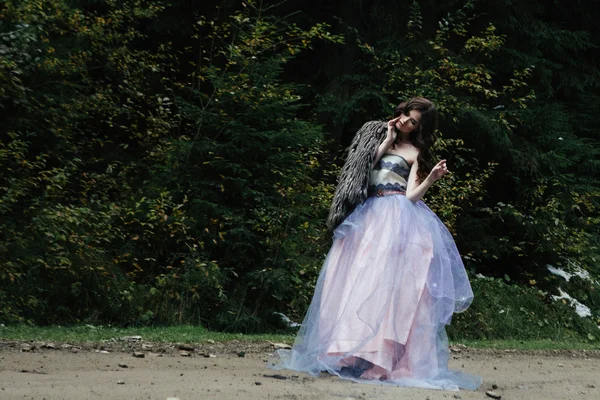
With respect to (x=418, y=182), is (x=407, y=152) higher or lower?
higher

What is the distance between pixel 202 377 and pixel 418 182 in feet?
7.22

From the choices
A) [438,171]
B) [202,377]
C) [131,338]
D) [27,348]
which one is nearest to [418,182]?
[438,171]

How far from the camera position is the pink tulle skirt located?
641 cm

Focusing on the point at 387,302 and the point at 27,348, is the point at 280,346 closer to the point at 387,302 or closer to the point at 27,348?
the point at 387,302

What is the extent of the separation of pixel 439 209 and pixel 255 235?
3.02 metres

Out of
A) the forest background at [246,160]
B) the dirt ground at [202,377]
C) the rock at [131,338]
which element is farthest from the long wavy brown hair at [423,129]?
the forest background at [246,160]

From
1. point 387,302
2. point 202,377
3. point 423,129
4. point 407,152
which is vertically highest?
point 423,129

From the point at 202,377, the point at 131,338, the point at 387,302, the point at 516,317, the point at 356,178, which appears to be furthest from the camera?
the point at 516,317

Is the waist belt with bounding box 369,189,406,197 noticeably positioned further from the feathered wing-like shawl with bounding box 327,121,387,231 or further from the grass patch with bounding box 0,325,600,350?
the grass patch with bounding box 0,325,600,350

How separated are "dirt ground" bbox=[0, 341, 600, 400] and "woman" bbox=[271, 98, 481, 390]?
1.01ft

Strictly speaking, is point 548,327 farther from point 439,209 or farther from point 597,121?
point 597,121

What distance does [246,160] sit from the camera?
37.0ft

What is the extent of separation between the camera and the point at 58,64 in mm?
11125

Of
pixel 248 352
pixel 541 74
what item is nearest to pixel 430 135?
pixel 248 352
